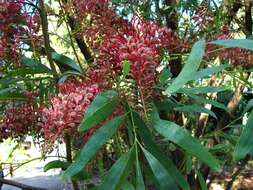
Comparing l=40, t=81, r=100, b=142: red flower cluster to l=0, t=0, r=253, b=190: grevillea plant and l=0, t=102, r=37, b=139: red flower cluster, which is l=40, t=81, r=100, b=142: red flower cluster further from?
l=0, t=102, r=37, b=139: red flower cluster

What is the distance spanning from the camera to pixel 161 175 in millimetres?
638

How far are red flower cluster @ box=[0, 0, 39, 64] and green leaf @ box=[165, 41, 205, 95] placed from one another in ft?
0.90

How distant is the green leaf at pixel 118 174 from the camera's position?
62 cm

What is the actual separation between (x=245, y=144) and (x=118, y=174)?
17cm

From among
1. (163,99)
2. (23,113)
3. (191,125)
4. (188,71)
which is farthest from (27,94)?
(191,125)

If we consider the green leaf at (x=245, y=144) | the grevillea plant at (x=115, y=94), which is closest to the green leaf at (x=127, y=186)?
the grevillea plant at (x=115, y=94)

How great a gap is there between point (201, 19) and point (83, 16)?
0.88 ft

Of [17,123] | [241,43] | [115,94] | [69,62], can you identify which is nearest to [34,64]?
[69,62]

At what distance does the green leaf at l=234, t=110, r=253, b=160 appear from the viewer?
0.55 meters

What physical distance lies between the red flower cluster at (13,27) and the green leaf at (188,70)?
0.27 meters

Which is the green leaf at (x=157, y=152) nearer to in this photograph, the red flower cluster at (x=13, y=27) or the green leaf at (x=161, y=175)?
the green leaf at (x=161, y=175)

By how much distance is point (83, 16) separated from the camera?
2.50ft

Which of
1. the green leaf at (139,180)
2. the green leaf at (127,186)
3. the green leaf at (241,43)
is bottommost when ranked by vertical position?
the green leaf at (127,186)

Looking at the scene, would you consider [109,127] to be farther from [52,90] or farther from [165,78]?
[52,90]
